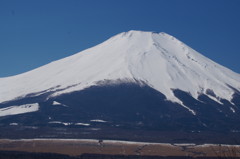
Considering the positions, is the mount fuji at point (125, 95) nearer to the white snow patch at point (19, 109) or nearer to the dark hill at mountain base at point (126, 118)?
the white snow patch at point (19, 109)

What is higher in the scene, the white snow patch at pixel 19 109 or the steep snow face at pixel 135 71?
the steep snow face at pixel 135 71

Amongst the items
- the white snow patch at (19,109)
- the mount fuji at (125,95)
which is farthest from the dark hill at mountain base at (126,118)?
the white snow patch at (19,109)

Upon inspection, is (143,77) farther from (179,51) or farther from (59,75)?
(179,51)

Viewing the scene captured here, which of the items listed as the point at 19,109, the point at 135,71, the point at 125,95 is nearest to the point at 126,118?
the point at 125,95

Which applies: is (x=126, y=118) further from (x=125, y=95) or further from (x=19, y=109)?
(x=19, y=109)

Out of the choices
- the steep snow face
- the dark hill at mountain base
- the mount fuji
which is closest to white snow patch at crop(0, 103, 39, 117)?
the mount fuji

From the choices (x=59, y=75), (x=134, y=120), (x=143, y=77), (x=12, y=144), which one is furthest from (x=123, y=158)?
(x=59, y=75)

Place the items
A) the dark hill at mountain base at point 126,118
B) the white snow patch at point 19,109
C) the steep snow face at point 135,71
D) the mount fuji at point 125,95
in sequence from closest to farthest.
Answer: the dark hill at mountain base at point 126,118, the mount fuji at point 125,95, the white snow patch at point 19,109, the steep snow face at point 135,71

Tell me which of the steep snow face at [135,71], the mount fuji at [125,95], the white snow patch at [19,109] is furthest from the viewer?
the steep snow face at [135,71]
